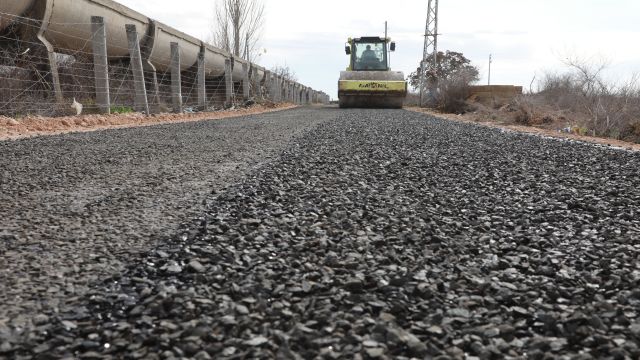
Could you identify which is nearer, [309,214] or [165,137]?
[309,214]

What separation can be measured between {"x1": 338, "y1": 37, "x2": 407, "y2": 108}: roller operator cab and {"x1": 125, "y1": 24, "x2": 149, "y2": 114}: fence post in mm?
11072

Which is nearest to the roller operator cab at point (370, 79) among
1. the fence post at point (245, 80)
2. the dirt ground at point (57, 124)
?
the fence post at point (245, 80)

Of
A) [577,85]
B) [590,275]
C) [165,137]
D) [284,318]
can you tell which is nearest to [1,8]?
Result: [165,137]

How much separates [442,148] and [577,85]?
11.1 meters

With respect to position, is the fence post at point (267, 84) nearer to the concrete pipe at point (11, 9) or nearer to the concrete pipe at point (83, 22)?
the concrete pipe at point (83, 22)

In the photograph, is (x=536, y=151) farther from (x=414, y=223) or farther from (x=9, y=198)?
(x=9, y=198)

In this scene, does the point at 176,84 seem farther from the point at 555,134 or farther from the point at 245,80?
the point at 555,134

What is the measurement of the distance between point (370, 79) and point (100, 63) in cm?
1401

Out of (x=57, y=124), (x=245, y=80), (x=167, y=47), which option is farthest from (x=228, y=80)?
(x=57, y=124)

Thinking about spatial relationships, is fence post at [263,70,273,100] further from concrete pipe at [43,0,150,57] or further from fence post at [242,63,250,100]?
concrete pipe at [43,0,150,57]

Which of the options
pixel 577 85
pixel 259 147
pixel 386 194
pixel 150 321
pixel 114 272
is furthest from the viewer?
pixel 577 85

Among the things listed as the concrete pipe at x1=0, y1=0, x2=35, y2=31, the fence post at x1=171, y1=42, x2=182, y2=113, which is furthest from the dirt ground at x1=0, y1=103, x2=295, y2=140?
the fence post at x1=171, y1=42, x2=182, y2=113

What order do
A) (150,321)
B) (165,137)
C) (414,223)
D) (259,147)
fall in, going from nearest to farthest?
(150,321) → (414,223) → (259,147) → (165,137)

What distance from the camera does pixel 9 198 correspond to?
9.91 feet
